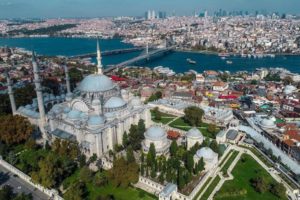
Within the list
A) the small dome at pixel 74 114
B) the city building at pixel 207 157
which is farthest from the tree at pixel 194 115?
the small dome at pixel 74 114

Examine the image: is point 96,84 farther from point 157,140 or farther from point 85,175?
point 85,175

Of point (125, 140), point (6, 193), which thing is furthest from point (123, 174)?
point (6, 193)

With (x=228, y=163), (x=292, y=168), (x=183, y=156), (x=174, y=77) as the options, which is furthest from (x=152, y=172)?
(x=174, y=77)

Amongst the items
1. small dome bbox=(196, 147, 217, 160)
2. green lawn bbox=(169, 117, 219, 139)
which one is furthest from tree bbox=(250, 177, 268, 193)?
green lawn bbox=(169, 117, 219, 139)

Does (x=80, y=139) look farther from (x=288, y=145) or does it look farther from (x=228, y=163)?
(x=288, y=145)

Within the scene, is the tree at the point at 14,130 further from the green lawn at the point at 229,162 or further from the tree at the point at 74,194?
the green lawn at the point at 229,162
